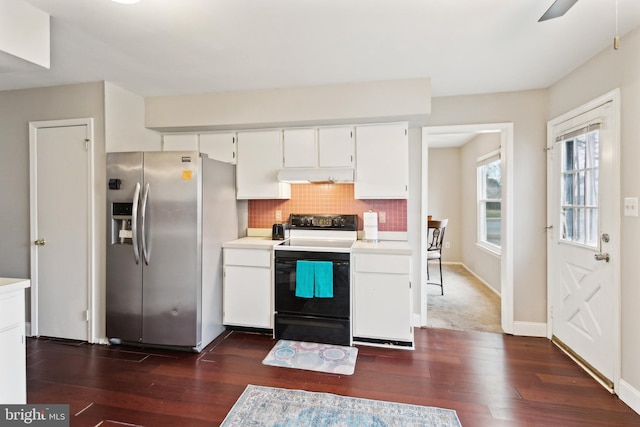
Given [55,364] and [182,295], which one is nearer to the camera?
[55,364]

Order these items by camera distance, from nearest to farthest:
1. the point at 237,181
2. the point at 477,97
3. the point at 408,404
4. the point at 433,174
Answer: the point at 408,404 → the point at 477,97 → the point at 237,181 → the point at 433,174

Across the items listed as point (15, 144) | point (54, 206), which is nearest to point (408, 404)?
point (54, 206)

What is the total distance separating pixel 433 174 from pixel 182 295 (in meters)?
5.59

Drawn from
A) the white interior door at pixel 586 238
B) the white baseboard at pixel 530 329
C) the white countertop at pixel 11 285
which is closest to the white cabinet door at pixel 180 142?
the white countertop at pixel 11 285

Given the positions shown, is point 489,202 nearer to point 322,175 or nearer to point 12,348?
point 322,175

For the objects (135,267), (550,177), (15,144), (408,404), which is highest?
(15,144)

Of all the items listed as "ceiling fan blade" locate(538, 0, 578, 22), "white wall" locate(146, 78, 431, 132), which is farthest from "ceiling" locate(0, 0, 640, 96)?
"ceiling fan blade" locate(538, 0, 578, 22)

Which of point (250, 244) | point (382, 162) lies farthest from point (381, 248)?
point (250, 244)

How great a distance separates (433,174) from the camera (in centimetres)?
664

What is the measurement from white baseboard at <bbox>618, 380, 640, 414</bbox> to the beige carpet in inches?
44.8

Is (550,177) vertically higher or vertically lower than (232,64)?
lower

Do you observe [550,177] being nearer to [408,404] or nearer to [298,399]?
[408,404]

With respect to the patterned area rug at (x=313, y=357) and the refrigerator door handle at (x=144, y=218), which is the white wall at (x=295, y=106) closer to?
the refrigerator door handle at (x=144, y=218)

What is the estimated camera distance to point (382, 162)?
10.2 feet
